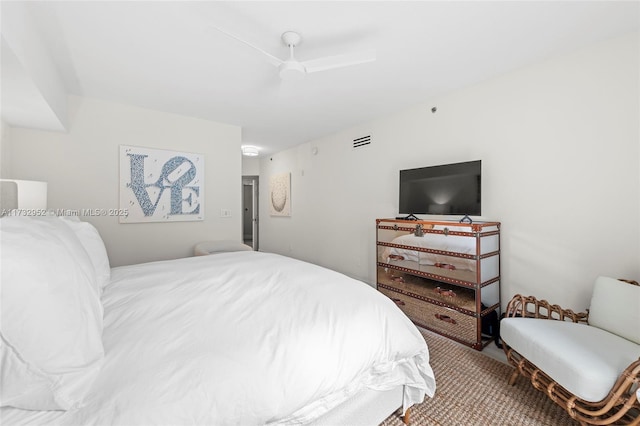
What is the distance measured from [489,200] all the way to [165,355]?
116 inches

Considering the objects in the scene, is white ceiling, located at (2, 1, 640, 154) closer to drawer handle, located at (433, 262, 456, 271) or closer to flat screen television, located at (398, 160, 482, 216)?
flat screen television, located at (398, 160, 482, 216)

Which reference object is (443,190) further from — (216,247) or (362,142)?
(216,247)

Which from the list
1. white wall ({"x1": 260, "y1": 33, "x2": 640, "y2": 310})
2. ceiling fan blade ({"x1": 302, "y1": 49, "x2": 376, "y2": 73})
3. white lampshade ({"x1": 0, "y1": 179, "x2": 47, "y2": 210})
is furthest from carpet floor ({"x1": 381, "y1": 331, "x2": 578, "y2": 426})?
white lampshade ({"x1": 0, "y1": 179, "x2": 47, "y2": 210})

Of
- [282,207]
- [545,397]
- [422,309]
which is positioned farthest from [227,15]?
[282,207]

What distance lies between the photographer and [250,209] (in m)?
7.29

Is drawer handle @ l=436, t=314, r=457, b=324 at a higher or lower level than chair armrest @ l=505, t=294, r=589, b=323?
lower

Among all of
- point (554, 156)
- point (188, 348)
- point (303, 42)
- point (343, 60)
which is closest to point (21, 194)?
point (188, 348)

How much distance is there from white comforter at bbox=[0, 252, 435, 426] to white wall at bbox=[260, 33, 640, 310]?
171cm

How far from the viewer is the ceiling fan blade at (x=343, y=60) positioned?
5.98 feet

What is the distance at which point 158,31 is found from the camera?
6.26ft

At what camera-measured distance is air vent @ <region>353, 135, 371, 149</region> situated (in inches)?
155

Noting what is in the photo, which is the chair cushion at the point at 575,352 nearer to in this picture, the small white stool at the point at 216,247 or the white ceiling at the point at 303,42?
the white ceiling at the point at 303,42

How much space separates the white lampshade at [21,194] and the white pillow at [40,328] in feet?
4.68

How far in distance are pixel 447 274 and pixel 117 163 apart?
12.8 feet
